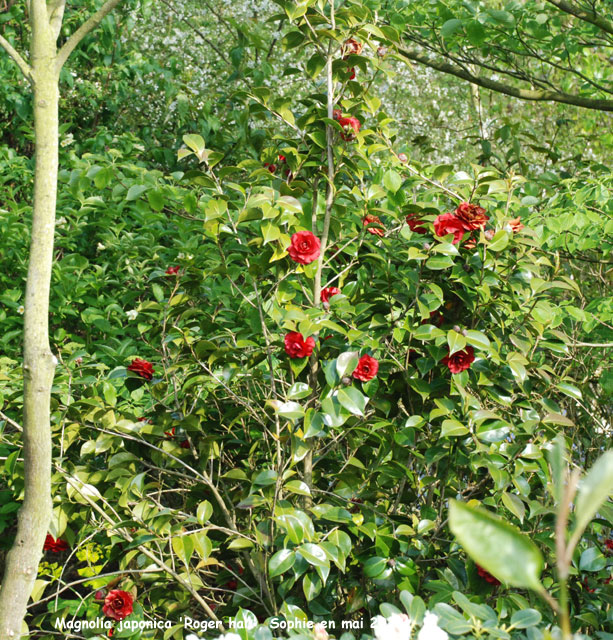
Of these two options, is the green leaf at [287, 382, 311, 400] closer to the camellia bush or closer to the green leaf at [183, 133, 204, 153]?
the camellia bush

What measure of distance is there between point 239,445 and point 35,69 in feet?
4.10

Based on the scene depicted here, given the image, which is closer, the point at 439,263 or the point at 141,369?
the point at 439,263

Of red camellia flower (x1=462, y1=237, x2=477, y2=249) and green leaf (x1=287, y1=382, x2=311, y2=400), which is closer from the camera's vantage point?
green leaf (x1=287, y1=382, x2=311, y2=400)

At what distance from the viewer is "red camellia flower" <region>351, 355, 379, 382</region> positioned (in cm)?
176

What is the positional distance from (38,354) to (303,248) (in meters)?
0.69

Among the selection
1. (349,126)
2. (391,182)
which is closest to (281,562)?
(391,182)

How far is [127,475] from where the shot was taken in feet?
6.58

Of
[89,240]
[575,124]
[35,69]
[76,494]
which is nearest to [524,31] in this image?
[89,240]

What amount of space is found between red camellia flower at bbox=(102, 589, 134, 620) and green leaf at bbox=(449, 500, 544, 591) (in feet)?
5.22

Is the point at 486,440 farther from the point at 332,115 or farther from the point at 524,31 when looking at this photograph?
the point at 524,31

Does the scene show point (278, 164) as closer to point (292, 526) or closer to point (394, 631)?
point (292, 526)

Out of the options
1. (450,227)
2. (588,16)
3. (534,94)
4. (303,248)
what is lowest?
(303,248)

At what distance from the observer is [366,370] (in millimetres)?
1764

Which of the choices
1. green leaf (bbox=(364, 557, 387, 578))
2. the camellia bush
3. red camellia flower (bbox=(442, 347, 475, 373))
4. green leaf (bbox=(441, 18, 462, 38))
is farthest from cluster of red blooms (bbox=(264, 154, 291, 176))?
green leaf (bbox=(441, 18, 462, 38))
